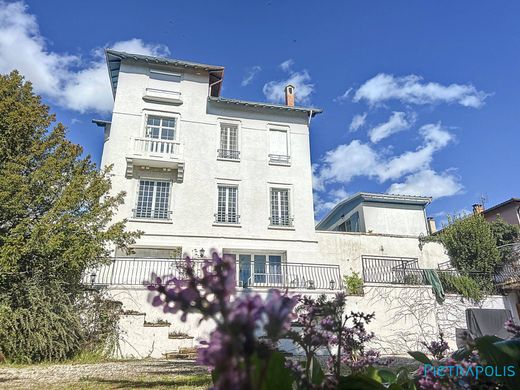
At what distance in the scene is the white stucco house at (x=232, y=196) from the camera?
1540 cm

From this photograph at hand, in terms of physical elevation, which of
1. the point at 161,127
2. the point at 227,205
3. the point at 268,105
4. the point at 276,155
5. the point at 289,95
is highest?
the point at 289,95

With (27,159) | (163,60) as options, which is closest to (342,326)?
(27,159)

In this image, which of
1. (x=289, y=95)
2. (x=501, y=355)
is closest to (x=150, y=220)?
(x=289, y=95)

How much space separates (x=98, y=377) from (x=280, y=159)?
1516 centimetres

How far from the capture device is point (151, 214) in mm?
17375

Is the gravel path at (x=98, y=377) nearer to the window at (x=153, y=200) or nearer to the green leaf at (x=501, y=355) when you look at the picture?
the green leaf at (x=501, y=355)

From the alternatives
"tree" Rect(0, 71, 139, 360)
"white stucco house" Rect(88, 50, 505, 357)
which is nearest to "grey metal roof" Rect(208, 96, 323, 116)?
"white stucco house" Rect(88, 50, 505, 357)

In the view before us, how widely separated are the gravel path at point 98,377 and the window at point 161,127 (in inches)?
507

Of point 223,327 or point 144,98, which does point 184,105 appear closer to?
point 144,98

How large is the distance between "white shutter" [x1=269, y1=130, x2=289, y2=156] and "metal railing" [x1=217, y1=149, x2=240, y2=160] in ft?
6.50

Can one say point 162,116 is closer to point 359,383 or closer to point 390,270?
point 390,270

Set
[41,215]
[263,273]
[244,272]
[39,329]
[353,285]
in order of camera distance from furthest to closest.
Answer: [244,272], [263,273], [353,285], [41,215], [39,329]

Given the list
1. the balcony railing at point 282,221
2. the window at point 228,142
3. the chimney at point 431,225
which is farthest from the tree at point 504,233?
the window at point 228,142

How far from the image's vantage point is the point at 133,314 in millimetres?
11328
